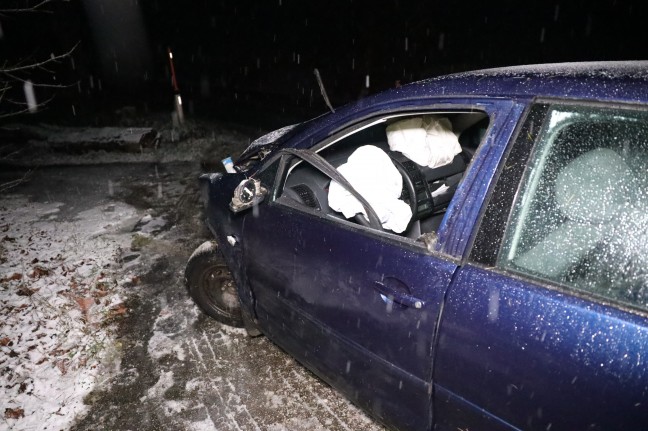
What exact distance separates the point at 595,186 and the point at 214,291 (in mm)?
2777

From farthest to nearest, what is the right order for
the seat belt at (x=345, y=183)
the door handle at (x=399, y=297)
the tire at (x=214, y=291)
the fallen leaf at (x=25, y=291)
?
the fallen leaf at (x=25, y=291), the tire at (x=214, y=291), the seat belt at (x=345, y=183), the door handle at (x=399, y=297)

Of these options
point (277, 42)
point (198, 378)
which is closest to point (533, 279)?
point (198, 378)

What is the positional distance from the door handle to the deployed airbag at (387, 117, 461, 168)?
106 centimetres

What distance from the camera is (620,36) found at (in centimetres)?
1143

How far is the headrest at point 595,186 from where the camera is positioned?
1.29m

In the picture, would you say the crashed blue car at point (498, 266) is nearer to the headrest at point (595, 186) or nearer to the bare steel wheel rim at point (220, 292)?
the headrest at point (595, 186)

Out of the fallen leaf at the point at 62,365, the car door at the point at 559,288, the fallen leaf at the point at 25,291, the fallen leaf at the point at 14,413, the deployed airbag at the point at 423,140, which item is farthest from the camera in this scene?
the fallen leaf at the point at 25,291

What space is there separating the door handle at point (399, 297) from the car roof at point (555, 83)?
87 centimetres

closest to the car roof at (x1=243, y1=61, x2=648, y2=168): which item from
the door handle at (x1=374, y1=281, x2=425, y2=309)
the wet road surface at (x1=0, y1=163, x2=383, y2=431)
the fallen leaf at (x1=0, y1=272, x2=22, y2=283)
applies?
the door handle at (x1=374, y1=281, x2=425, y2=309)

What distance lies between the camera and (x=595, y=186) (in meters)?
1.35

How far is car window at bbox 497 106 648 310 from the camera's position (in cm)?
124

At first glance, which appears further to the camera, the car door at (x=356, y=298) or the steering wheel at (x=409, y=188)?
the steering wheel at (x=409, y=188)

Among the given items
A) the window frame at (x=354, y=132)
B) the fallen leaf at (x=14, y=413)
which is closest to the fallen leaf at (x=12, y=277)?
the fallen leaf at (x=14, y=413)

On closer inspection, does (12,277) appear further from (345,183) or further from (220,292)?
(345,183)
